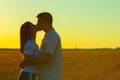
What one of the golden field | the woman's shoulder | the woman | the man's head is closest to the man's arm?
the woman

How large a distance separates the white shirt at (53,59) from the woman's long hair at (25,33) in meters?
0.25

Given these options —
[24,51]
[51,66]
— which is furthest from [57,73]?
[24,51]

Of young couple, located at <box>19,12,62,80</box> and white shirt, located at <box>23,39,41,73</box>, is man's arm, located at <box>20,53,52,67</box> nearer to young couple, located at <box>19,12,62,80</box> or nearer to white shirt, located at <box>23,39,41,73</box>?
young couple, located at <box>19,12,62,80</box>

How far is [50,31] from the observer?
6.19 meters

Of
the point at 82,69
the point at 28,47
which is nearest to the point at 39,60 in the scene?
the point at 28,47

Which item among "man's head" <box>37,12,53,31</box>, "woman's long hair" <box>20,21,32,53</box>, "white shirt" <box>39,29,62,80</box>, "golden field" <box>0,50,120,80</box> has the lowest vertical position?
"golden field" <box>0,50,120,80</box>

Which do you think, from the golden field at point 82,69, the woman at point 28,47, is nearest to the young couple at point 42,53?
the woman at point 28,47

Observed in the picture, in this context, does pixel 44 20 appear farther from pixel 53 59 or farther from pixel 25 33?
pixel 53 59

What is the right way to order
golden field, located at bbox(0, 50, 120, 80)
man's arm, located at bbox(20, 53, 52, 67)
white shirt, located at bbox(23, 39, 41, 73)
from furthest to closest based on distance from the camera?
golden field, located at bbox(0, 50, 120, 80)
white shirt, located at bbox(23, 39, 41, 73)
man's arm, located at bbox(20, 53, 52, 67)

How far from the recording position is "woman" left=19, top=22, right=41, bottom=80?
6.28 meters

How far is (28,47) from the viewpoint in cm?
631

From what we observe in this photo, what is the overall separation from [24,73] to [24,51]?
28cm

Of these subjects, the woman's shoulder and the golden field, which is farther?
Result: the golden field

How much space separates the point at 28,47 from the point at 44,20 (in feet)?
1.37
